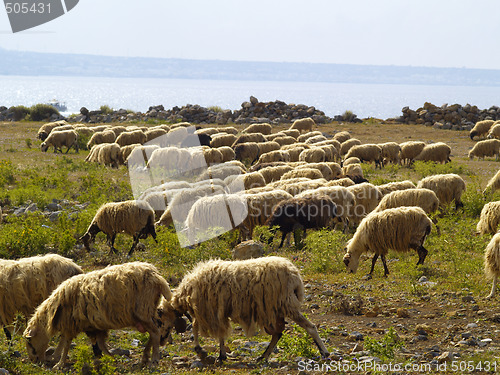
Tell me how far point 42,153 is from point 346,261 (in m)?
20.7

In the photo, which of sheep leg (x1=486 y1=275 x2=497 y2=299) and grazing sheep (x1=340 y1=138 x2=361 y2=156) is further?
grazing sheep (x1=340 y1=138 x2=361 y2=156)

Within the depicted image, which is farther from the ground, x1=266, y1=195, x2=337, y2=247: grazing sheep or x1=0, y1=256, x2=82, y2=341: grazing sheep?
x1=0, y1=256, x2=82, y2=341: grazing sheep

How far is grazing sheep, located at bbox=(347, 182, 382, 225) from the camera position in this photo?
46.7ft

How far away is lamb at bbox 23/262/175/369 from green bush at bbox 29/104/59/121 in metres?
43.0

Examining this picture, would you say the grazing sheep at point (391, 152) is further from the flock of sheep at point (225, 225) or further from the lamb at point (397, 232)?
the lamb at point (397, 232)

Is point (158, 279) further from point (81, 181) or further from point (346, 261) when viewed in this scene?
point (81, 181)

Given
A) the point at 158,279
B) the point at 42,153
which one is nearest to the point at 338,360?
the point at 158,279

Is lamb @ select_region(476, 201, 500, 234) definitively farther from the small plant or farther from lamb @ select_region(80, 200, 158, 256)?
lamb @ select_region(80, 200, 158, 256)

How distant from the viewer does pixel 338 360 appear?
643 cm

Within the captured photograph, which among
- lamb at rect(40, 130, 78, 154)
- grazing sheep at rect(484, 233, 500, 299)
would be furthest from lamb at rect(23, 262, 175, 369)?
lamb at rect(40, 130, 78, 154)

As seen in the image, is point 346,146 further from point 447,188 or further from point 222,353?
point 222,353

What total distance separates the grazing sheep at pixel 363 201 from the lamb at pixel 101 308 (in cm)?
829

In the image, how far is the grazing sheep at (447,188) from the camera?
1472cm

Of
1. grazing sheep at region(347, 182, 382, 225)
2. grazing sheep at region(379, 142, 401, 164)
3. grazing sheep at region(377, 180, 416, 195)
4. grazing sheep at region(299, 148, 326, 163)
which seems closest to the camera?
grazing sheep at region(347, 182, 382, 225)
